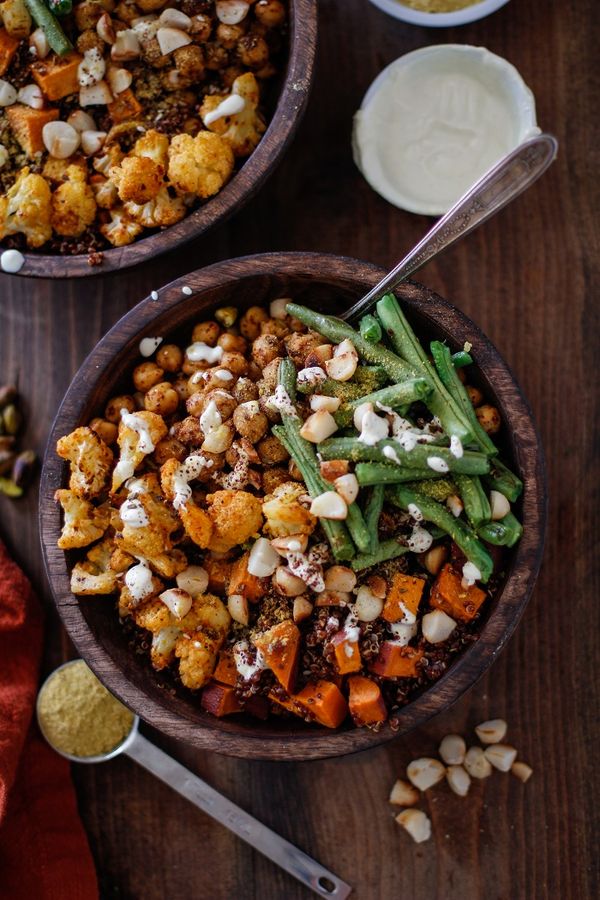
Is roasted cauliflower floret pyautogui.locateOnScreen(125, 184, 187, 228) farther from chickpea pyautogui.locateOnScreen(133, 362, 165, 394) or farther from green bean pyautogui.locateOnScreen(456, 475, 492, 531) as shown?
green bean pyautogui.locateOnScreen(456, 475, 492, 531)

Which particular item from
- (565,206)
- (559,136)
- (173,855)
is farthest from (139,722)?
(559,136)

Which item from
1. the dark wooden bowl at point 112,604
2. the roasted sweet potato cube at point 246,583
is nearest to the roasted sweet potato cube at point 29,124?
the dark wooden bowl at point 112,604

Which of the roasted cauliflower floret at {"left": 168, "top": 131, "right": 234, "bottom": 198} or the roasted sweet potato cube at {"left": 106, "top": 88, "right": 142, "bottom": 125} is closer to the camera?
the roasted cauliflower floret at {"left": 168, "top": 131, "right": 234, "bottom": 198}

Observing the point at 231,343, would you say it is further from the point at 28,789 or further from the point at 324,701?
the point at 28,789

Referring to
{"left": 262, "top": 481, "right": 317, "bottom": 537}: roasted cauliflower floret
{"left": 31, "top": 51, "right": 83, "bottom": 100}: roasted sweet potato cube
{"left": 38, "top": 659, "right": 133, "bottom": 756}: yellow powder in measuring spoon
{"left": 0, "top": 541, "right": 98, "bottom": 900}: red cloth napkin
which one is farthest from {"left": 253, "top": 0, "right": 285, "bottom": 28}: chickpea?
{"left": 38, "top": 659, "right": 133, "bottom": 756}: yellow powder in measuring spoon

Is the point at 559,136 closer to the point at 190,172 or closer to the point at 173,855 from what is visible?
the point at 190,172

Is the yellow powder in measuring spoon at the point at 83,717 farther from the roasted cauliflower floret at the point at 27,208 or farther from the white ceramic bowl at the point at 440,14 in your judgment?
the white ceramic bowl at the point at 440,14

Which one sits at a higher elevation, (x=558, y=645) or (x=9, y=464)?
(x=9, y=464)
